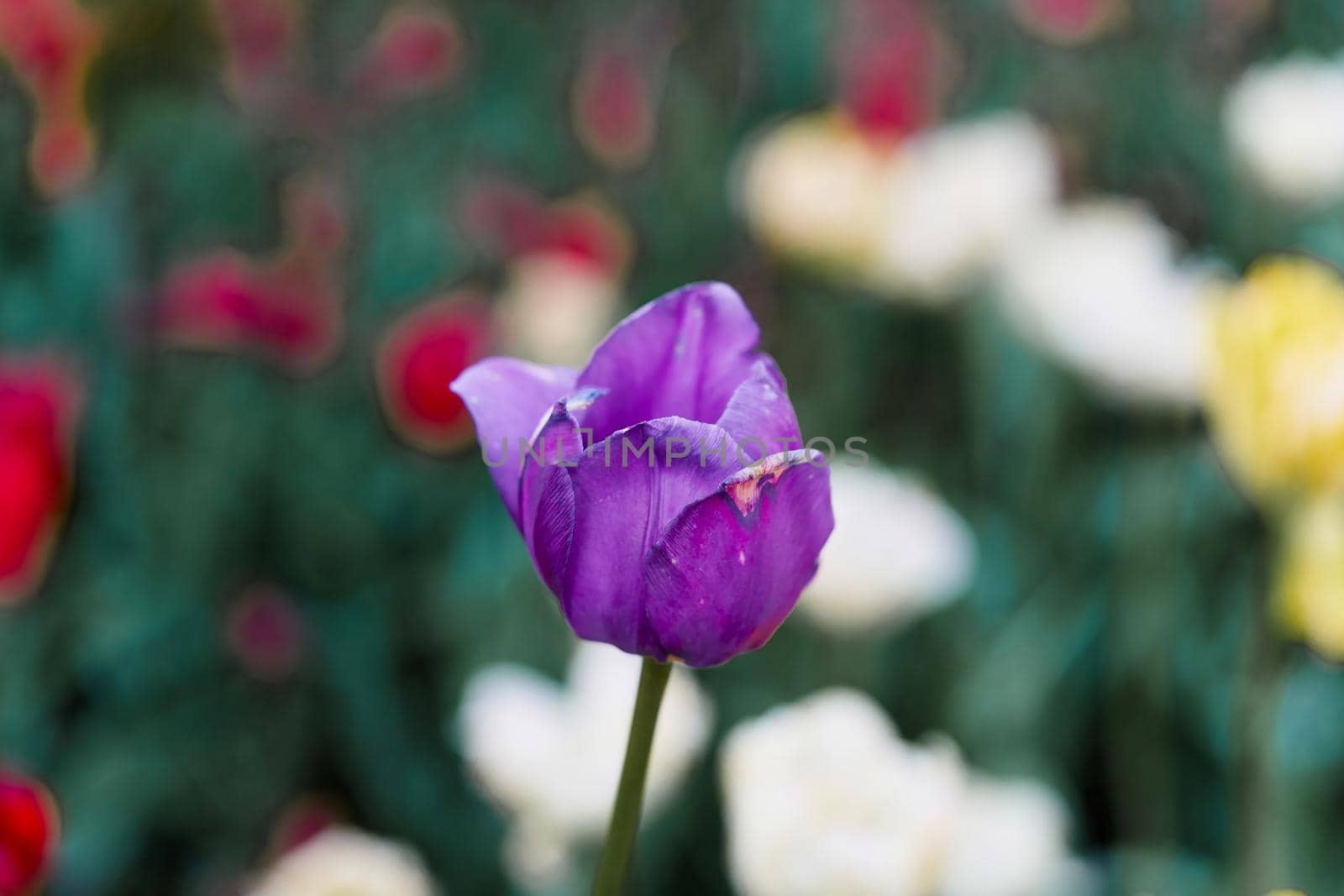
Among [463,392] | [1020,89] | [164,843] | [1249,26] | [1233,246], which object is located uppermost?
[1249,26]

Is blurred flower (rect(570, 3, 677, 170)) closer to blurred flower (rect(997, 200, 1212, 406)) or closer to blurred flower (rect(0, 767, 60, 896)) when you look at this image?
blurred flower (rect(997, 200, 1212, 406))

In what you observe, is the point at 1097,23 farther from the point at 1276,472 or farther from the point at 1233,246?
the point at 1276,472

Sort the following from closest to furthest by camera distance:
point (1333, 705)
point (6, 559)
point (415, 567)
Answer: point (6, 559)
point (1333, 705)
point (415, 567)

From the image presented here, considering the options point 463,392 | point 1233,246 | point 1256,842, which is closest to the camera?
point 463,392

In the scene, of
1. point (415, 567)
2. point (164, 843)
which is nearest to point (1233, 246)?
point (415, 567)

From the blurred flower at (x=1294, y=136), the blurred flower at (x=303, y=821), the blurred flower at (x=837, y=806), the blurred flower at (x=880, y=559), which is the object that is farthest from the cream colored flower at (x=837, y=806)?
the blurred flower at (x=1294, y=136)

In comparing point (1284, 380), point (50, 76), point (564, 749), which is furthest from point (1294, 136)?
point (50, 76)

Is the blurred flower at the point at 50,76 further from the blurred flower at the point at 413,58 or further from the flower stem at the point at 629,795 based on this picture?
the flower stem at the point at 629,795
